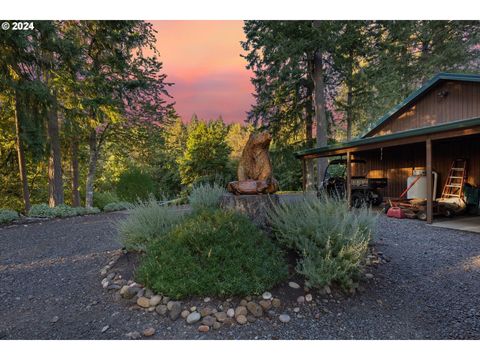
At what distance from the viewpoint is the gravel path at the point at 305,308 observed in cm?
244

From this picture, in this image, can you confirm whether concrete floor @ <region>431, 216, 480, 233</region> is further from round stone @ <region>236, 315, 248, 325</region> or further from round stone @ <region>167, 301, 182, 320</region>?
round stone @ <region>167, 301, 182, 320</region>

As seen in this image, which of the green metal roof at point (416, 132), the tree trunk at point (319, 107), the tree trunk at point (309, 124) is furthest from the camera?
the tree trunk at point (309, 124)

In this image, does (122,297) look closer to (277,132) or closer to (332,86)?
(277,132)

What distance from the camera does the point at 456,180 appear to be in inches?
353

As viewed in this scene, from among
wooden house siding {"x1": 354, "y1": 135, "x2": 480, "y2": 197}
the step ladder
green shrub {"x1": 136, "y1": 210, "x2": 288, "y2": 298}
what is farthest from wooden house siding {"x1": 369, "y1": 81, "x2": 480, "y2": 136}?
green shrub {"x1": 136, "y1": 210, "x2": 288, "y2": 298}

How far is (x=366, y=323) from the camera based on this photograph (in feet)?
8.29

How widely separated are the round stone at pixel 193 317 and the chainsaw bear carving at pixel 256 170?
2144 mm

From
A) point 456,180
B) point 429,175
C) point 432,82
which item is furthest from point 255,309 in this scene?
point 432,82

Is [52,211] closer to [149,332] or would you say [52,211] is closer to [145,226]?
[145,226]

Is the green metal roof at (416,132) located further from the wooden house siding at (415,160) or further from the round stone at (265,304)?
A: the round stone at (265,304)

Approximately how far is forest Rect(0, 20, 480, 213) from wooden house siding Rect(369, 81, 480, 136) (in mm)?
3540

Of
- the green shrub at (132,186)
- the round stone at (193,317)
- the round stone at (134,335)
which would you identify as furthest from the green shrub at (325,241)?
the green shrub at (132,186)

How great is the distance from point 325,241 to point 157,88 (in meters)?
13.5

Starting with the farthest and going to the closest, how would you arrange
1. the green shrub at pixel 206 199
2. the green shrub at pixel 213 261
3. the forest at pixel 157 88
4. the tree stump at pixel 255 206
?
the forest at pixel 157 88 < the green shrub at pixel 206 199 < the tree stump at pixel 255 206 < the green shrub at pixel 213 261
